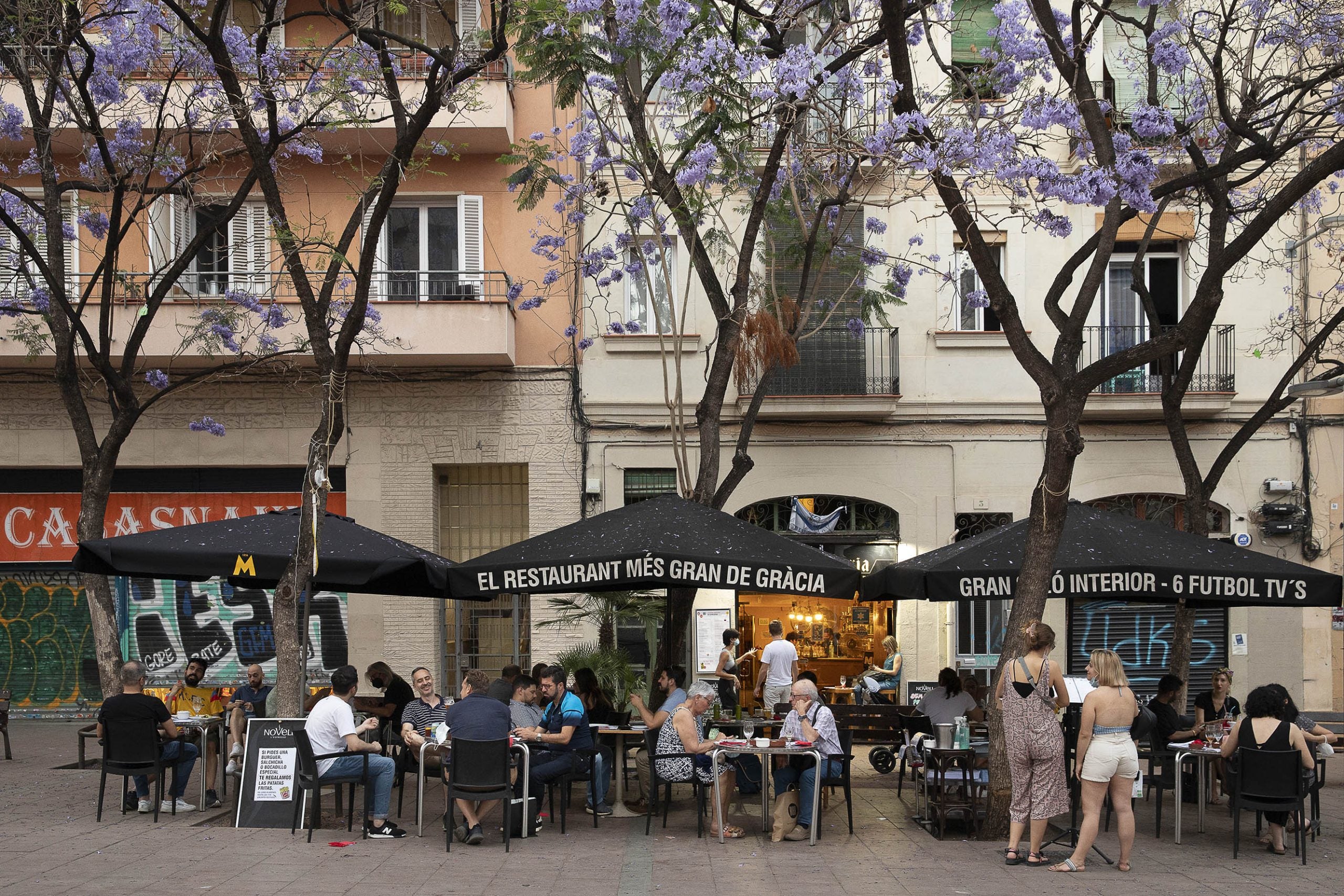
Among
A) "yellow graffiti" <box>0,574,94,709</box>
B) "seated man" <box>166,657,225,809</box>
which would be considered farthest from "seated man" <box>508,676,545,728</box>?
"yellow graffiti" <box>0,574,94,709</box>

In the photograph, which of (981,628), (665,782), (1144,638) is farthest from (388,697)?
(1144,638)

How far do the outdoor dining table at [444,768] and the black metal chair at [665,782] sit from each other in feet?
3.28

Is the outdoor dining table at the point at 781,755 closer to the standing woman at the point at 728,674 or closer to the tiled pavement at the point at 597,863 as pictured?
the tiled pavement at the point at 597,863

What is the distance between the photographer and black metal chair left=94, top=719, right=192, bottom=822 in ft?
35.4

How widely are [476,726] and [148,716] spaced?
2.89m

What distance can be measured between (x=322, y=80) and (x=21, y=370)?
283 inches

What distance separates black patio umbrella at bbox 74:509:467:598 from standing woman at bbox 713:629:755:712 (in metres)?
4.49

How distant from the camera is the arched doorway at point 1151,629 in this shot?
19016mm

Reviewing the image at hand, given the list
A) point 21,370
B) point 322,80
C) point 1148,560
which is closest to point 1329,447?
point 1148,560

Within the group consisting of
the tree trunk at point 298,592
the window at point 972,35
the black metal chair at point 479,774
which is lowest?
the black metal chair at point 479,774

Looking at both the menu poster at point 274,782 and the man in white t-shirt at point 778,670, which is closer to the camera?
the menu poster at point 274,782

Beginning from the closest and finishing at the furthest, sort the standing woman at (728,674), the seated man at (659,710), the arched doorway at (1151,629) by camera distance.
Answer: the seated man at (659,710) → the standing woman at (728,674) → the arched doorway at (1151,629)

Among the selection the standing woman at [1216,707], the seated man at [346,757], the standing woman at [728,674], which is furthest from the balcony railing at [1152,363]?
the seated man at [346,757]

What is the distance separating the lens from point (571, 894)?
8.44 metres
